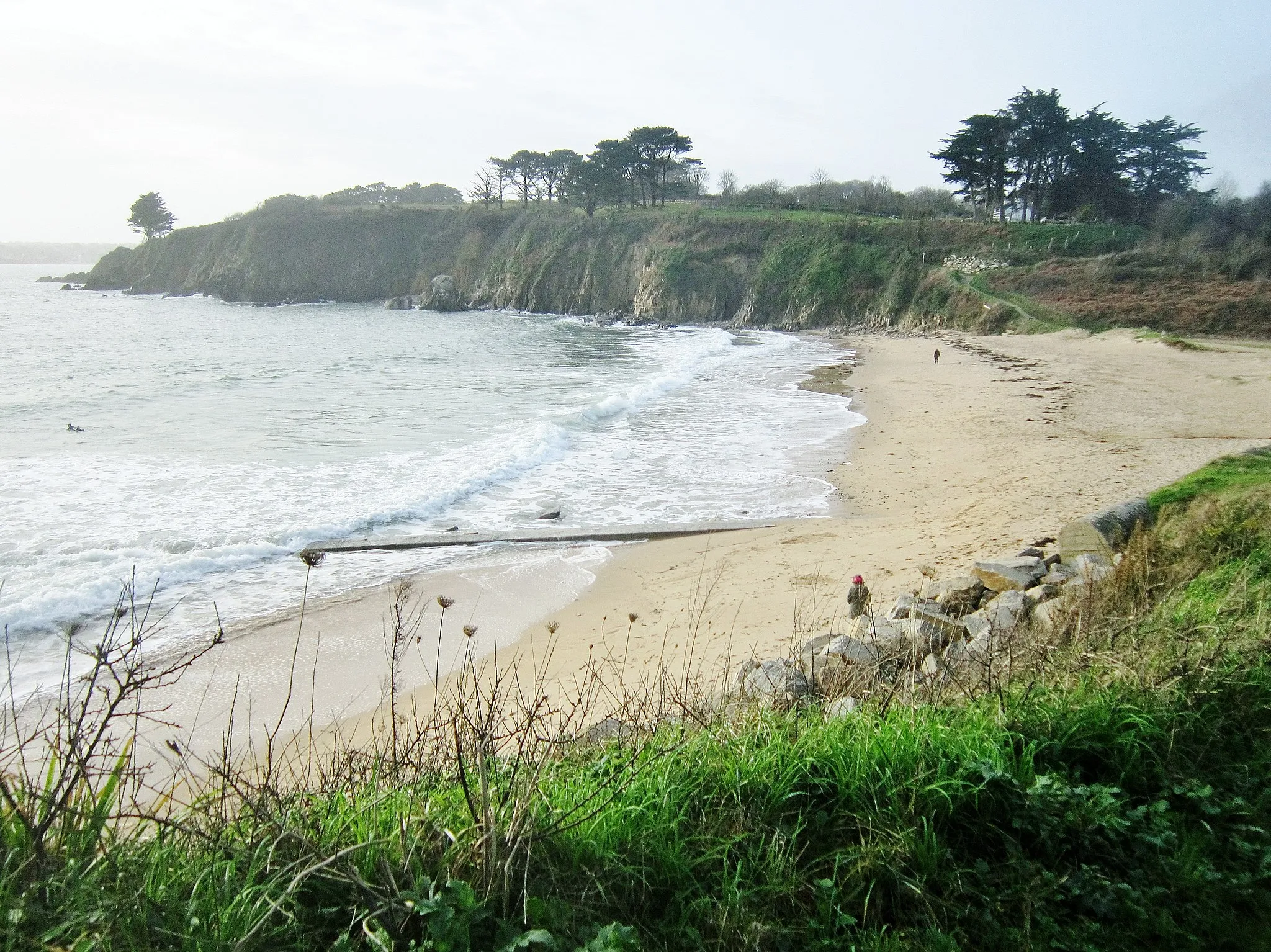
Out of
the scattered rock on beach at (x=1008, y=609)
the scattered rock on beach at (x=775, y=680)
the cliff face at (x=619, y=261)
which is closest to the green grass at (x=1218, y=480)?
the scattered rock on beach at (x=1008, y=609)

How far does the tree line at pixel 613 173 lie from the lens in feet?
230

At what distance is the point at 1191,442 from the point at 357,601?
1385 cm

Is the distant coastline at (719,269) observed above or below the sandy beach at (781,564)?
above

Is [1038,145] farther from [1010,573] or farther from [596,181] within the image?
[1010,573]

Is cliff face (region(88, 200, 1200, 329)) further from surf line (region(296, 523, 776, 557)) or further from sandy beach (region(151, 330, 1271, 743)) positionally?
surf line (region(296, 523, 776, 557))

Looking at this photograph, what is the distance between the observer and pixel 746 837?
8.61 feet

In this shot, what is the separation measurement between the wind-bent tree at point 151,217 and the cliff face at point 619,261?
15.2ft

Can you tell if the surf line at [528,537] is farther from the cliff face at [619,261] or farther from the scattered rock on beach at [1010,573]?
the cliff face at [619,261]

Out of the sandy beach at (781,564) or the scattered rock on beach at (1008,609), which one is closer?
the scattered rock on beach at (1008,609)

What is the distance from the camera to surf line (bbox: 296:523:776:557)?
9.84 metres

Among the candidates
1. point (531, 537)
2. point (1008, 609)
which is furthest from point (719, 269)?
point (1008, 609)

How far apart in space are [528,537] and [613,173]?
67.5m

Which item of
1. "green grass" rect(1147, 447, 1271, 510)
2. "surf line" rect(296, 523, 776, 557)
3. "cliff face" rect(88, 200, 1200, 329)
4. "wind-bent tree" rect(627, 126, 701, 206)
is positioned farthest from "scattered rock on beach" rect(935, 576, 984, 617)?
"wind-bent tree" rect(627, 126, 701, 206)

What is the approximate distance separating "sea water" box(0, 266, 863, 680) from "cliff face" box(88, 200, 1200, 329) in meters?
20.7
